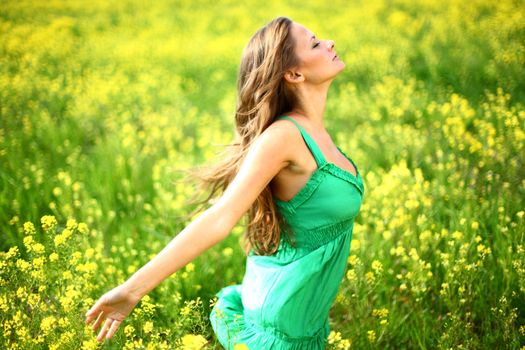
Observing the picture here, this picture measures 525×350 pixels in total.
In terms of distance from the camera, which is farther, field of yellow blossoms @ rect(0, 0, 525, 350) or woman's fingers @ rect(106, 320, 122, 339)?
field of yellow blossoms @ rect(0, 0, 525, 350)

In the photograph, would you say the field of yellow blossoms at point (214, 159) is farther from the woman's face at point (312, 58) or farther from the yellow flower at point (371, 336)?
the woman's face at point (312, 58)

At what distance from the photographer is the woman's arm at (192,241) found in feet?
5.57

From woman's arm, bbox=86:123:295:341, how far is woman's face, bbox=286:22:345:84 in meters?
0.45

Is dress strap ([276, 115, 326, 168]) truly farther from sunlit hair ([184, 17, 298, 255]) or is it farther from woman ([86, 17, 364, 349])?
sunlit hair ([184, 17, 298, 255])

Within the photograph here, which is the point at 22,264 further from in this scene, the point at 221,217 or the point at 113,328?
the point at 221,217

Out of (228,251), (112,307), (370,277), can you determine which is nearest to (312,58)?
(370,277)

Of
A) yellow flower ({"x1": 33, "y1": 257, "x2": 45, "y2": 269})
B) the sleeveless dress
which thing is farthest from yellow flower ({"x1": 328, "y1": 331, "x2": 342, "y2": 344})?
yellow flower ({"x1": 33, "y1": 257, "x2": 45, "y2": 269})

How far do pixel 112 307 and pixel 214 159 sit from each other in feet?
6.04

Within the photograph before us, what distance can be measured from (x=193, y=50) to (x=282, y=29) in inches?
249

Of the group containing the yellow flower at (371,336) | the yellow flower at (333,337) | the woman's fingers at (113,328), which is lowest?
the yellow flower at (371,336)

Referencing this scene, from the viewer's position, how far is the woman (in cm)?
206

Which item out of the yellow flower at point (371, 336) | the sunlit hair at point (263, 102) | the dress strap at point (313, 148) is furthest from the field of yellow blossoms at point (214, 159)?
the dress strap at point (313, 148)

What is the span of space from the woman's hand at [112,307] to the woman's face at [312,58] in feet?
3.66

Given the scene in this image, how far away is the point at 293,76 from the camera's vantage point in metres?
2.16
